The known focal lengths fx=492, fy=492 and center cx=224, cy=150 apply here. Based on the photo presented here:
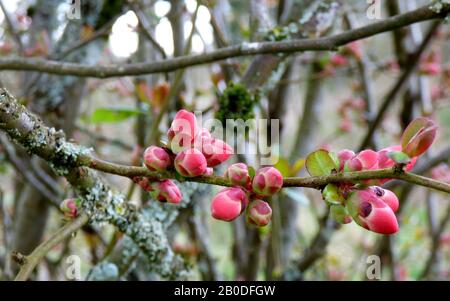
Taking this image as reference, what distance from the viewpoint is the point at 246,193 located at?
47 cm

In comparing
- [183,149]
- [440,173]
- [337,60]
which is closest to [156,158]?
[183,149]

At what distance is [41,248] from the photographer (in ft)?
1.54

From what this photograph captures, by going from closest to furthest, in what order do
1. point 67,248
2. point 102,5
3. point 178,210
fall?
point 178,210
point 102,5
point 67,248

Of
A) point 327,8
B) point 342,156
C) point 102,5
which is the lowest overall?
point 342,156

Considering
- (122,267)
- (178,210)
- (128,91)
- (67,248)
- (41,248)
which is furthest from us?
(128,91)

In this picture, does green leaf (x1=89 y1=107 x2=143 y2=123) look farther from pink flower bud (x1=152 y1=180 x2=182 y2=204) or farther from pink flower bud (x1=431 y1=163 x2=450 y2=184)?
pink flower bud (x1=431 y1=163 x2=450 y2=184)

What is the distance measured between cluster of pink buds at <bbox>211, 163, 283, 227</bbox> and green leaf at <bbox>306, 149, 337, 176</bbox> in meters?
0.05

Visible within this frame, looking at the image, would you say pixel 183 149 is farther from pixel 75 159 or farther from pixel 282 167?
pixel 282 167

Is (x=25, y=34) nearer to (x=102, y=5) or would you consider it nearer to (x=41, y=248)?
(x=102, y=5)

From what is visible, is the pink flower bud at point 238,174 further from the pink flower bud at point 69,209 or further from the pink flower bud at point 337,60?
the pink flower bud at point 337,60
